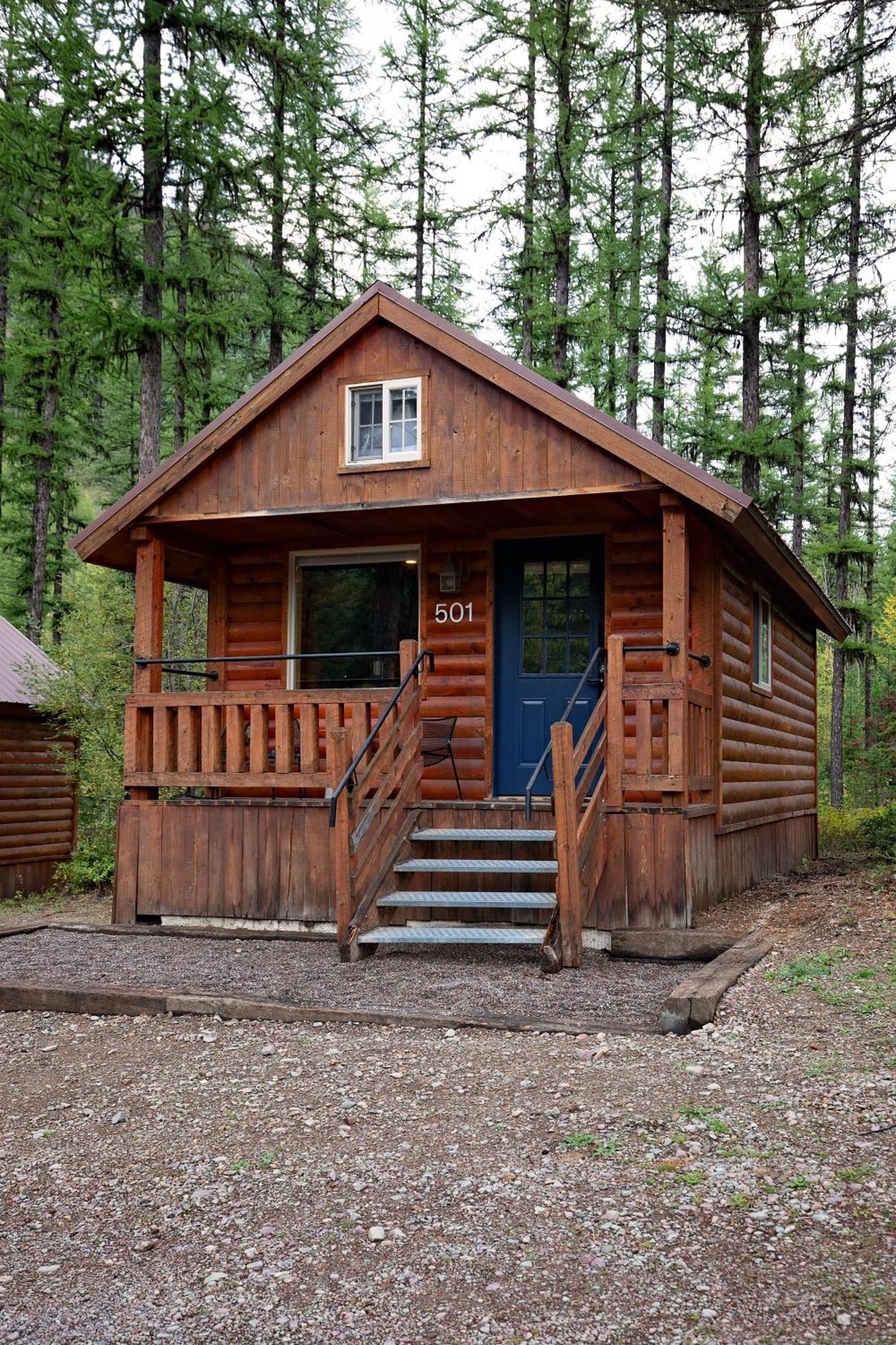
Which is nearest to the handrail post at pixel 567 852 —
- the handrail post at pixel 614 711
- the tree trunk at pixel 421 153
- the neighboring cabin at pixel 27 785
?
the handrail post at pixel 614 711

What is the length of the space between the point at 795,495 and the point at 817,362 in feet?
14.1

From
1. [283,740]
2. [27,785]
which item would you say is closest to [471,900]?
[283,740]

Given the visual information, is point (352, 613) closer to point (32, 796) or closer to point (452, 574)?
point (452, 574)

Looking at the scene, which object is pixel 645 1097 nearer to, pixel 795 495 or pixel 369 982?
pixel 369 982

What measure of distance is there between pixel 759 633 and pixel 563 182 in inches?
446

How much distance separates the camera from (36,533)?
74.6 feet

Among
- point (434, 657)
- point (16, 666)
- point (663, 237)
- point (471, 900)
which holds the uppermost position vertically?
point (663, 237)

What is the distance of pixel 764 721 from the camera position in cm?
1277

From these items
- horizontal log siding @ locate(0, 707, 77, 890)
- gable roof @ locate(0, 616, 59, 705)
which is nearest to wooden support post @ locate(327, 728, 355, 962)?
gable roof @ locate(0, 616, 59, 705)

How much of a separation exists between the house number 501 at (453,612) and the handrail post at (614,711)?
8.50 ft

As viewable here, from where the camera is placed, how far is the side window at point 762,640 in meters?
12.2

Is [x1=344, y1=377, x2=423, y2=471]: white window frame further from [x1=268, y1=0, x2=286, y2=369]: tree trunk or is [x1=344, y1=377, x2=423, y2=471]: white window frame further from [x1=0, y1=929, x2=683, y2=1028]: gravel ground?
[x1=268, y1=0, x2=286, y2=369]: tree trunk

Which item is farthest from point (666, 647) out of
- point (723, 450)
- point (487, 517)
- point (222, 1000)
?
point (723, 450)

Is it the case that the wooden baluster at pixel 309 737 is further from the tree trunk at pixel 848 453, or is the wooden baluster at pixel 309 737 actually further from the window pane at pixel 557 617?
the tree trunk at pixel 848 453
